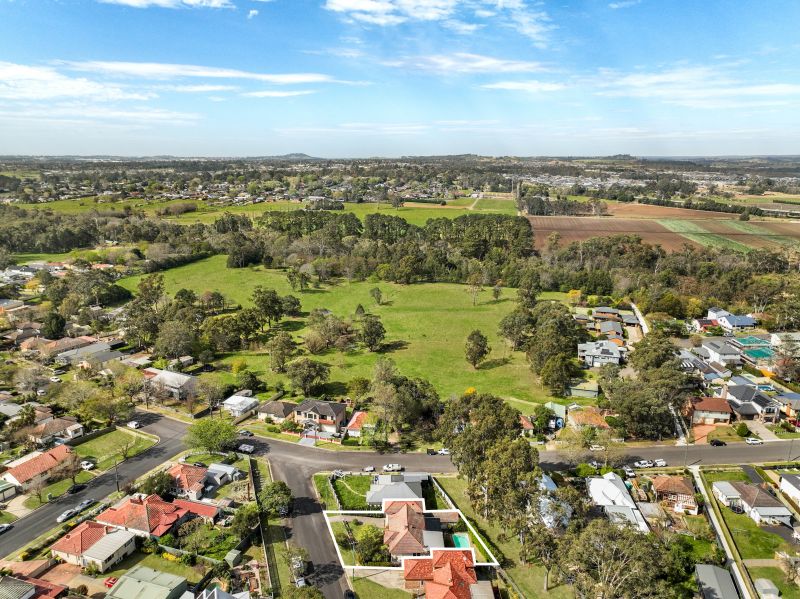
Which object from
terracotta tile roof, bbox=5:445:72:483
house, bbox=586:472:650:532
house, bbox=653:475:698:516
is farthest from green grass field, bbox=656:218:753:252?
terracotta tile roof, bbox=5:445:72:483

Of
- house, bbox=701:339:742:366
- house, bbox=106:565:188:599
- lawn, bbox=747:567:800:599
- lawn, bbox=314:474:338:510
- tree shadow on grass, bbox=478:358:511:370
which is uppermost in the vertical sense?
house, bbox=701:339:742:366

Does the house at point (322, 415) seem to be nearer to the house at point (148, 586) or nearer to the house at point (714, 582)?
the house at point (148, 586)

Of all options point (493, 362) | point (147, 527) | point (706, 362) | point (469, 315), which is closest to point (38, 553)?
point (147, 527)

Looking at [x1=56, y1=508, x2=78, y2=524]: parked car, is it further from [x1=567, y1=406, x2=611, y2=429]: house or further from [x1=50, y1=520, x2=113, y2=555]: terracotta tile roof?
[x1=567, y1=406, x2=611, y2=429]: house

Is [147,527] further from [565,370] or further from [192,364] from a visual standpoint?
[565,370]

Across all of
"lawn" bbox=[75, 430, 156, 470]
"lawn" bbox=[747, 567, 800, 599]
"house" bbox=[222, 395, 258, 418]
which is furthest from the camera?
"house" bbox=[222, 395, 258, 418]

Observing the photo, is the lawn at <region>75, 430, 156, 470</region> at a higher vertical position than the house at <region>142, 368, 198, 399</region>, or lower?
lower

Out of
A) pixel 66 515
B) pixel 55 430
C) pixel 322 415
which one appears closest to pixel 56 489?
pixel 66 515

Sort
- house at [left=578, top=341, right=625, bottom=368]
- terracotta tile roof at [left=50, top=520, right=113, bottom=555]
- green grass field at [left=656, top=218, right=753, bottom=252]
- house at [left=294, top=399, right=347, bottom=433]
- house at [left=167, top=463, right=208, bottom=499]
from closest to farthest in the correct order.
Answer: terracotta tile roof at [left=50, top=520, right=113, bottom=555] → house at [left=167, top=463, right=208, bottom=499] → house at [left=294, top=399, right=347, bottom=433] → house at [left=578, top=341, right=625, bottom=368] → green grass field at [left=656, top=218, right=753, bottom=252]
